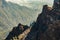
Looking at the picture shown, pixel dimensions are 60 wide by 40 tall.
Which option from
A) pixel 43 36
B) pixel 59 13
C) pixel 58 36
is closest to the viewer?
pixel 58 36

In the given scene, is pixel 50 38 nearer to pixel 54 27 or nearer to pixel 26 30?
pixel 54 27

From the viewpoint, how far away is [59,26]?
61719mm

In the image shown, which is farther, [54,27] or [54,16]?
[54,16]

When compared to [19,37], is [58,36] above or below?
above

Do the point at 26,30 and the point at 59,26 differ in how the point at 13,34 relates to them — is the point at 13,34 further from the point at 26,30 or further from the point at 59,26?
the point at 59,26

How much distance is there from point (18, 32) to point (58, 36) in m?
88.1

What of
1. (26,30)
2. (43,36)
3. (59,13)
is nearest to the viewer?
(43,36)

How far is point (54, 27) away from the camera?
204 feet

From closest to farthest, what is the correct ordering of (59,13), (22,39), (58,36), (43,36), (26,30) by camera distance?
(58,36), (43,36), (59,13), (22,39), (26,30)

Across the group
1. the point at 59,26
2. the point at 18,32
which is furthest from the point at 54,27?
the point at 18,32

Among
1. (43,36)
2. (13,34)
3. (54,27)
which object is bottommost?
(13,34)

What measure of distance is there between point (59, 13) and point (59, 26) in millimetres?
25312

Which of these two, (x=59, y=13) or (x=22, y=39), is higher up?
(x=59, y=13)

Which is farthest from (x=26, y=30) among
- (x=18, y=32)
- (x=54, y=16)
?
(x=54, y=16)
